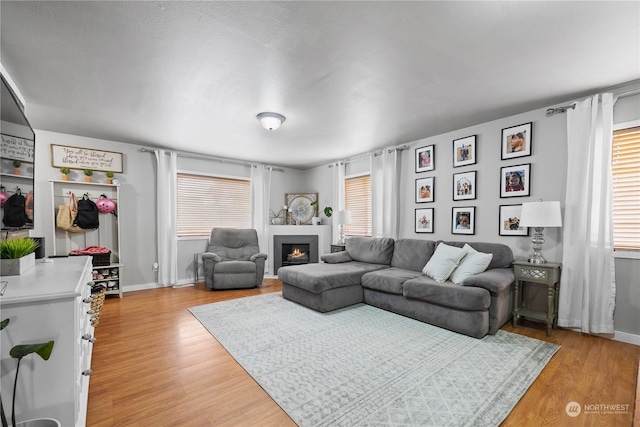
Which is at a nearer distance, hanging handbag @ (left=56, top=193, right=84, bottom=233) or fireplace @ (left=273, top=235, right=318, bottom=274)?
hanging handbag @ (left=56, top=193, right=84, bottom=233)

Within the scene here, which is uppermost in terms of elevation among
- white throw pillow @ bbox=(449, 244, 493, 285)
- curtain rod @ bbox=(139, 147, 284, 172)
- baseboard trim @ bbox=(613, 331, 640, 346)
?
curtain rod @ bbox=(139, 147, 284, 172)

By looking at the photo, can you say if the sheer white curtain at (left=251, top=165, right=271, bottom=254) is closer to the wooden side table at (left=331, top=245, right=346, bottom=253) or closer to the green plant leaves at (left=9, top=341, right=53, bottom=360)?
the wooden side table at (left=331, top=245, right=346, bottom=253)

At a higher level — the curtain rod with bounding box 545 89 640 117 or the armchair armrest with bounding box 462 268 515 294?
the curtain rod with bounding box 545 89 640 117

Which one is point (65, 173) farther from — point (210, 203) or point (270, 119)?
point (270, 119)

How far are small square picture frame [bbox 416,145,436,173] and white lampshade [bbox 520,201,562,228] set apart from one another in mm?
1548

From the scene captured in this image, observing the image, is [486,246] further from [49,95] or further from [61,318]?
[49,95]

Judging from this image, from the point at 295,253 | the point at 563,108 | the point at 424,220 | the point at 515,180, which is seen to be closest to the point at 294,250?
the point at 295,253

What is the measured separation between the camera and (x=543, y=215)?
282 cm

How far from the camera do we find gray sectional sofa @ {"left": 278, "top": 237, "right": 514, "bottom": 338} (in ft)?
9.09

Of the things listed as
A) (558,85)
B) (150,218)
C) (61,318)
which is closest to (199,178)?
(150,218)

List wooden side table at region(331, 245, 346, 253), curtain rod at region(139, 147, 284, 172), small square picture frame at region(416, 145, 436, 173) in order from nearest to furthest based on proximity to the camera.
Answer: small square picture frame at region(416, 145, 436, 173), curtain rod at region(139, 147, 284, 172), wooden side table at region(331, 245, 346, 253)

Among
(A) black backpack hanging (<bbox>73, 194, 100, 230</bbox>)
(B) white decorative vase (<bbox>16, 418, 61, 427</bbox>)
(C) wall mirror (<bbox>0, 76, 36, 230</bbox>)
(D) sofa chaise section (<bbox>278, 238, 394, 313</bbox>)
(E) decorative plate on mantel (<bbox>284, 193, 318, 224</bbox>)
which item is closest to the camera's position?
(B) white decorative vase (<bbox>16, 418, 61, 427</bbox>)

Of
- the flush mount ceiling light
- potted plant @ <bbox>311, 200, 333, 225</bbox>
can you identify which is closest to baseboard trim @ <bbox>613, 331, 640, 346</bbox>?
the flush mount ceiling light

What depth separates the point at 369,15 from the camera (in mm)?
1709
